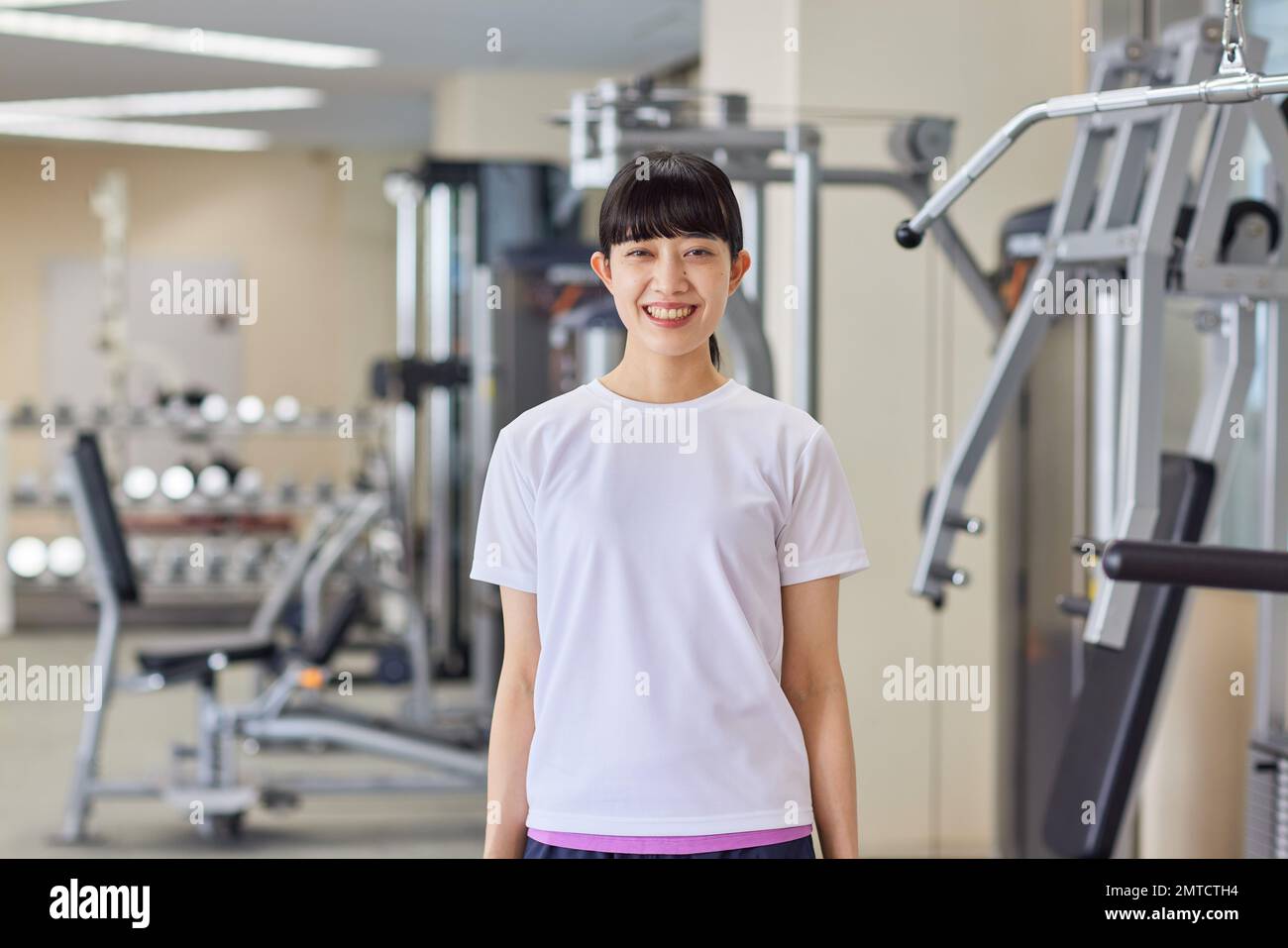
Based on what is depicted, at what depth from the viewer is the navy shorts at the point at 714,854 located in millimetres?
1304

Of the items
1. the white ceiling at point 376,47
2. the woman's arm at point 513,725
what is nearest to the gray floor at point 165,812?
the woman's arm at point 513,725

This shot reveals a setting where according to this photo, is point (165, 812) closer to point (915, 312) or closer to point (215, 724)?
point (215, 724)

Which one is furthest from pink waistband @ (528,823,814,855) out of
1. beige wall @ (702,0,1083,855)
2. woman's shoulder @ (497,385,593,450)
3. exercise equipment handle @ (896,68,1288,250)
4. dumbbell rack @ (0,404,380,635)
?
dumbbell rack @ (0,404,380,635)

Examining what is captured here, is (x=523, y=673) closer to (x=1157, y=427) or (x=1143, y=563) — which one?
(x=1143, y=563)

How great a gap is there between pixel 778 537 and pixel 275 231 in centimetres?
1070

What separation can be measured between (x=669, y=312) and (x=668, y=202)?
10cm

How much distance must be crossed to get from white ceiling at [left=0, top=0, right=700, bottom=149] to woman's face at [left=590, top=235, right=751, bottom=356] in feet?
18.5

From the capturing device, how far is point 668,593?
1.29 meters

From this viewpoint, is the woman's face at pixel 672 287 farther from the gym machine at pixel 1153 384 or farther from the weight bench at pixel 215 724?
the weight bench at pixel 215 724

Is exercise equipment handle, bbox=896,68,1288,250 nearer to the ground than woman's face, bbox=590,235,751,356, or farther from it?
farther from it

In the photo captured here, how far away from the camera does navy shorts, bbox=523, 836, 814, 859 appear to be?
4.28 feet

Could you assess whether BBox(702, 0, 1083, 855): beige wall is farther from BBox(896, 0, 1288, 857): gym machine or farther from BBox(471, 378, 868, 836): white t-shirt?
BBox(471, 378, 868, 836): white t-shirt

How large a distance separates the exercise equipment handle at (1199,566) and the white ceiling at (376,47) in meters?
5.57

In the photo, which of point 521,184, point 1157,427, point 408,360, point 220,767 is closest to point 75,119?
point 521,184
